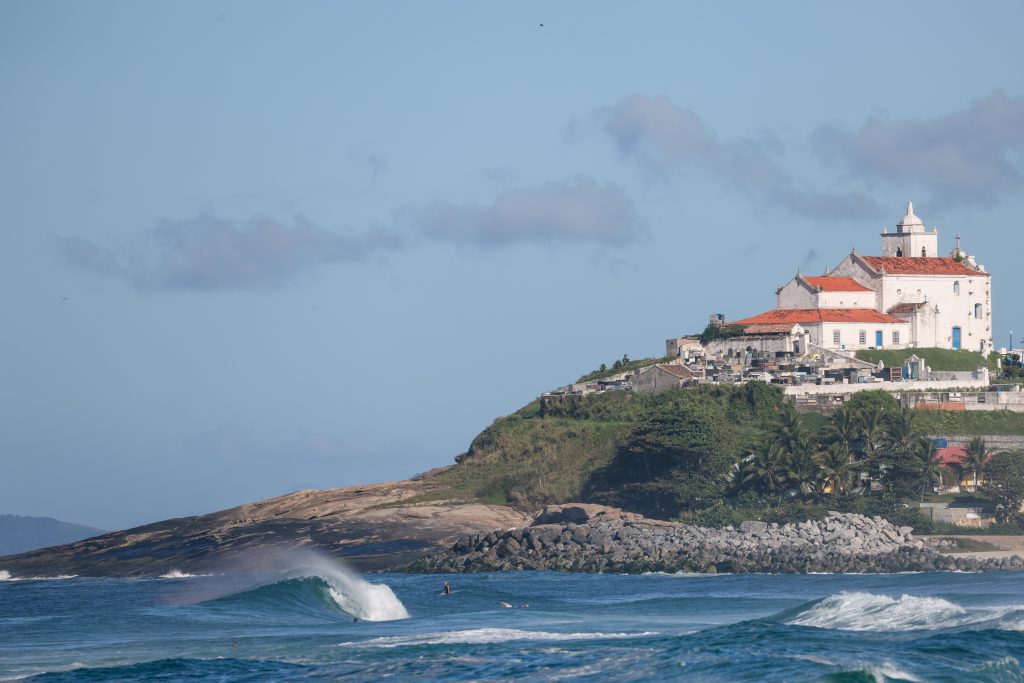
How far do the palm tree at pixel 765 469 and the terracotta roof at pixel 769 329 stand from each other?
1626 cm

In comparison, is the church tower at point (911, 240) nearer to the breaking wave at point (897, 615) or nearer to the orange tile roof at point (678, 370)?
the orange tile roof at point (678, 370)

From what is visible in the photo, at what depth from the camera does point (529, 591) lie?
190ft

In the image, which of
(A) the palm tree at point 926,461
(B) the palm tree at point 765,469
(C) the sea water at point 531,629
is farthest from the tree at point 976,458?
Answer: (C) the sea water at point 531,629

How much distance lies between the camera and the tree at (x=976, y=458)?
71.2 meters

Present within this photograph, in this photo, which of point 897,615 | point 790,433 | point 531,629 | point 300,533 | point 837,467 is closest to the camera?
point 897,615

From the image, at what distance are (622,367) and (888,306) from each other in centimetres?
1467

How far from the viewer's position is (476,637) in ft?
140

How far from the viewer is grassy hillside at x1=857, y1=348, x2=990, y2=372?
87.3 m

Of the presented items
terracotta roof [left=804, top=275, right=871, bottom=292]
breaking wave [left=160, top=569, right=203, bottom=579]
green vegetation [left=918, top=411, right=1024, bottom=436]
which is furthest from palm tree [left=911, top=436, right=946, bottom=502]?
breaking wave [left=160, top=569, right=203, bottom=579]

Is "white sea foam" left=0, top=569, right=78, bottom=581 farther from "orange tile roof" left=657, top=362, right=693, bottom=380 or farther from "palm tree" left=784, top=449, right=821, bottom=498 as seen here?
"palm tree" left=784, top=449, right=821, bottom=498

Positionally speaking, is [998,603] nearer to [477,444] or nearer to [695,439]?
[695,439]

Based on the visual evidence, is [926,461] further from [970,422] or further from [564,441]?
[564,441]

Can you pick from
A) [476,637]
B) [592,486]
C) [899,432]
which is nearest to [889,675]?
[476,637]

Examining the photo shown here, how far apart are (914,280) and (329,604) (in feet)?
158
